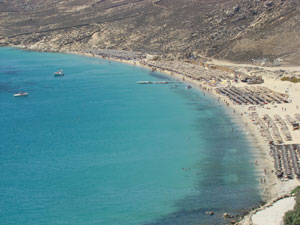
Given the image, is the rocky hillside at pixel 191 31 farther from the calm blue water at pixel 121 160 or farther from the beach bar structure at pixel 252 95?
the calm blue water at pixel 121 160

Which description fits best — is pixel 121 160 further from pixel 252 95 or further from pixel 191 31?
pixel 191 31

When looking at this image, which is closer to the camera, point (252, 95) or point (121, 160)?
point (121, 160)

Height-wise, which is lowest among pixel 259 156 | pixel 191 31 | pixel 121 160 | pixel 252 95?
pixel 121 160

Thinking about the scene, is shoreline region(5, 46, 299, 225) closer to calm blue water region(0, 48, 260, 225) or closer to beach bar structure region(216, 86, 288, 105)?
calm blue water region(0, 48, 260, 225)

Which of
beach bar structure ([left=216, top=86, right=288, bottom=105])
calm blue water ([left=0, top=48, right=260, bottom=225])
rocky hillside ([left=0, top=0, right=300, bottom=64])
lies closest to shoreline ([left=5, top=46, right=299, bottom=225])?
calm blue water ([left=0, top=48, right=260, bottom=225])

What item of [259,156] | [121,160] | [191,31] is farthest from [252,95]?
[191,31]

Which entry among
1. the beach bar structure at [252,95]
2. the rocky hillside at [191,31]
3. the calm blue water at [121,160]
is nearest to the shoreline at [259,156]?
the calm blue water at [121,160]
